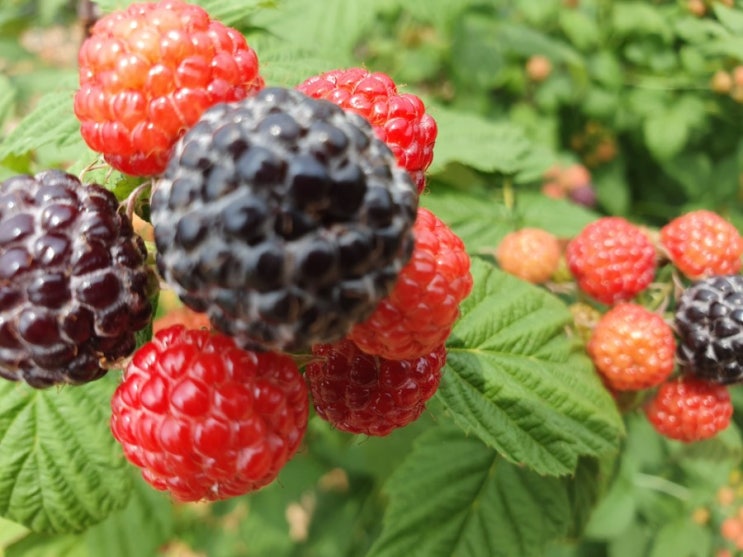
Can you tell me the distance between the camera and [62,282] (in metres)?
0.93

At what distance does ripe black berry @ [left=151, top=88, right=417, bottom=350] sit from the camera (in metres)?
0.78

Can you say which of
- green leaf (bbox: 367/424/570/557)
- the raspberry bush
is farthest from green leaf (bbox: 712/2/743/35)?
green leaf (bbox: 367/424/570/557)

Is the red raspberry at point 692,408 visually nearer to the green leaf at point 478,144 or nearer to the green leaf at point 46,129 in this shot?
the green leaf at point 478,144

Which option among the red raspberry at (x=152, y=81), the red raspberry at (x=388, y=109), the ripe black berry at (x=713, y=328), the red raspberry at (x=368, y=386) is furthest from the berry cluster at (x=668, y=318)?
the red raspberry at (x=152, y=81)

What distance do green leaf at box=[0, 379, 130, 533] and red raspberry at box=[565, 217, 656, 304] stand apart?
1272mm

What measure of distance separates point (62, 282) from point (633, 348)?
1281mm

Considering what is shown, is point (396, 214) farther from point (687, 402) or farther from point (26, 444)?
point (687, 402)

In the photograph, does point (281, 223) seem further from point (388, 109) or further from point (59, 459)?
point (59, 459)

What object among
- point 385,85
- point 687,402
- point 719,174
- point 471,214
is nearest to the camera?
point 385,85

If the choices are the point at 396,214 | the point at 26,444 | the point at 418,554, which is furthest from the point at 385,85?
the point at 418,554

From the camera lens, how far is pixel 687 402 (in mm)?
1715

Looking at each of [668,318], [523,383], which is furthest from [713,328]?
[523,383]

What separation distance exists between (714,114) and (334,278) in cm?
382

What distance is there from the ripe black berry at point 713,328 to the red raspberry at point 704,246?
7 centimetres
